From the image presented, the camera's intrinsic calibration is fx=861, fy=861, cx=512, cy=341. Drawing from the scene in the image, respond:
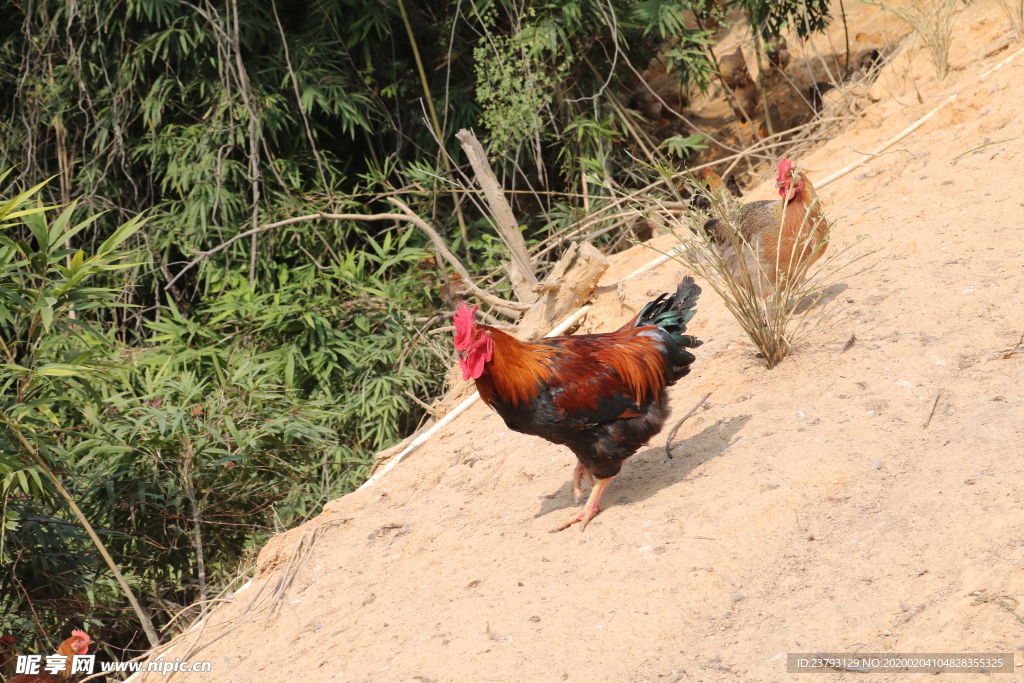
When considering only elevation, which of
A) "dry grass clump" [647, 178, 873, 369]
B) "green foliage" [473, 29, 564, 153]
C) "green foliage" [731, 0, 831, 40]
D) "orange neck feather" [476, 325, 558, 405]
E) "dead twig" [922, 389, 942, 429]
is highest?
"green foliage" [473, 29, 564, 153]

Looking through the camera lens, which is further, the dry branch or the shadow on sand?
the dry branch

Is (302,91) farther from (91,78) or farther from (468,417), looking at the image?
(468,417)

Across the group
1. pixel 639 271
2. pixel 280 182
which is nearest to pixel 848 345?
pixel 639 271

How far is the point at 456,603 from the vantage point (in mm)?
3447

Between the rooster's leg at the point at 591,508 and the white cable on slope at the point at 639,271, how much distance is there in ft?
5.36

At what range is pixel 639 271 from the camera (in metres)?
6.05

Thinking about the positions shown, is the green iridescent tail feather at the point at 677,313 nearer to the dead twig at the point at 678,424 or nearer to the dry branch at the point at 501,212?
the dead twig at the point at 678,424

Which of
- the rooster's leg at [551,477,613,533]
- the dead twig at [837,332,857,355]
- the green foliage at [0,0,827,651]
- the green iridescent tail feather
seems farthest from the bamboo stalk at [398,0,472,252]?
the rooster's leg at [551,477,613,533]

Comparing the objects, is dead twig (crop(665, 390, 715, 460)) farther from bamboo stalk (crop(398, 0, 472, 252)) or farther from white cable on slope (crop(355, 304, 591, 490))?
bamboo stalk (crop(398, 0, 472, 252))

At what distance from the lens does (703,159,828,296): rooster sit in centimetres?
448

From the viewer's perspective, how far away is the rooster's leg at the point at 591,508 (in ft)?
11.9

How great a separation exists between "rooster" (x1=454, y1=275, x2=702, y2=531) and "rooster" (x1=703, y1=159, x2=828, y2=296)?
896 millimetres

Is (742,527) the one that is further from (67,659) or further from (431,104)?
(431,104)

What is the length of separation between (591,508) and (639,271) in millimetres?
2745
